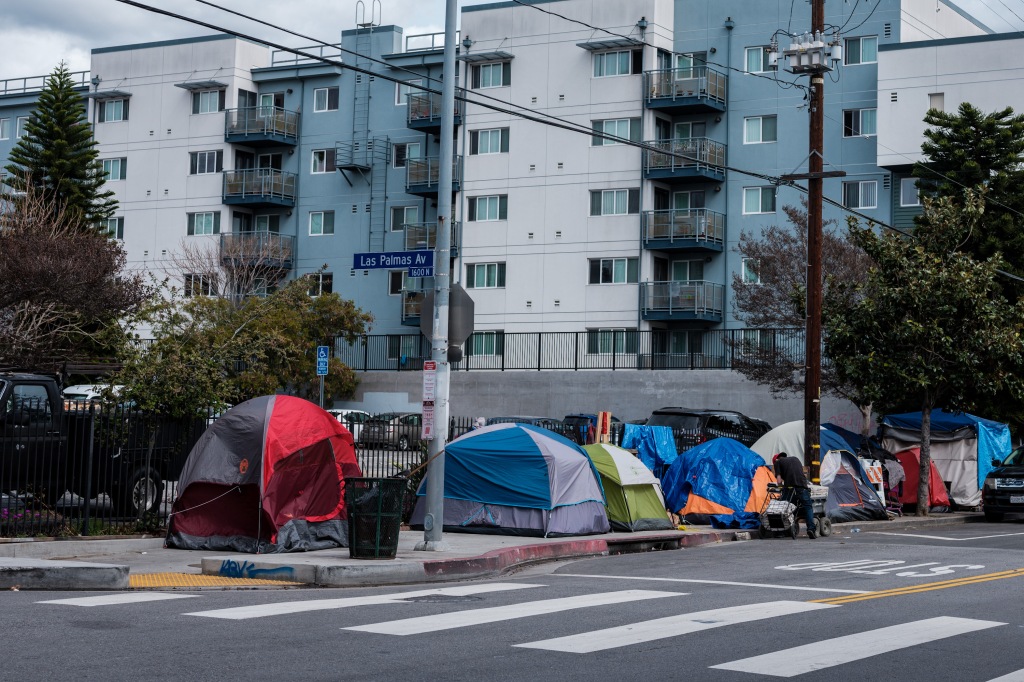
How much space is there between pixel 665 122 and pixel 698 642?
43.5 m

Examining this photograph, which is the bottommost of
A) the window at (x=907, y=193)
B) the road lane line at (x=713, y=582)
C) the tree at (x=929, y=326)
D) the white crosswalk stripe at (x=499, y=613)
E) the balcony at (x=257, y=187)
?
the road lane line at (x=713, y=582)

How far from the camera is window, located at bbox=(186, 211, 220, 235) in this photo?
59.3m

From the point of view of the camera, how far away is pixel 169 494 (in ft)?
66.8

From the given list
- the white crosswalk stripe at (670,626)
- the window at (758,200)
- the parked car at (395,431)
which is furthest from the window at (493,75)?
the white crosswalk stripe at (670,626)

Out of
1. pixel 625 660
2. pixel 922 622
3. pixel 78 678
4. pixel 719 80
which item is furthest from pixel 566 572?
pixel 719 80

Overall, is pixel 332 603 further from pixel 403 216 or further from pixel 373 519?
pixel 403 216

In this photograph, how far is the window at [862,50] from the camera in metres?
49.3

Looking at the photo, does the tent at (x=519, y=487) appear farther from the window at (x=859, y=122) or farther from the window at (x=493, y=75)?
the window at (x=493, y=75)

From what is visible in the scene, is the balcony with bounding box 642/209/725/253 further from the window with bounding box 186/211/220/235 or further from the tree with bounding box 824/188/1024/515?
the window with bounding box 186/211/220/235

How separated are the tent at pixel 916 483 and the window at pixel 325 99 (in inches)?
1380

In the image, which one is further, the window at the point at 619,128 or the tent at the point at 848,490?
the window at the point at 619,128

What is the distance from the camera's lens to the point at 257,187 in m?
58.0

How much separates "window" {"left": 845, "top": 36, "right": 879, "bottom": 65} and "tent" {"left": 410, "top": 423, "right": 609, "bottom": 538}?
107ft

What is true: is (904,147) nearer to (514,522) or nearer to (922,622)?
(514,522)
